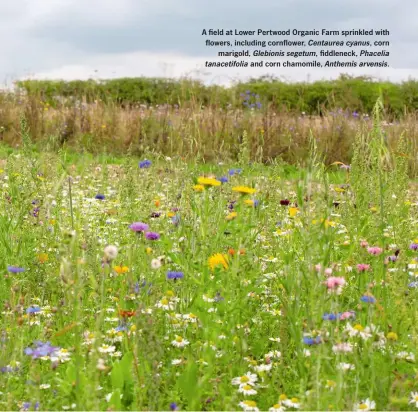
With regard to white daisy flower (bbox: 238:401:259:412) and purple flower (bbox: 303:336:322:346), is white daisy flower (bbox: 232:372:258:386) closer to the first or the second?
white daisy flower (bbox: 238:401:259:412)

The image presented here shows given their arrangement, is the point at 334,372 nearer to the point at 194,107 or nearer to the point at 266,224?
the point at 266,224

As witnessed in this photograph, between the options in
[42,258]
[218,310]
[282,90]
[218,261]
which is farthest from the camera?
[282,90]

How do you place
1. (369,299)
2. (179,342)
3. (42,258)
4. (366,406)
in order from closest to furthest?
(366,406) → (369,299) → (179,342) → (42,258)

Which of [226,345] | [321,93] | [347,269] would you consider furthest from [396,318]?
[321,93]

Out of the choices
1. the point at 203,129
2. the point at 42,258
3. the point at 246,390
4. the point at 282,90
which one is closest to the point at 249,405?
the point at 246,390

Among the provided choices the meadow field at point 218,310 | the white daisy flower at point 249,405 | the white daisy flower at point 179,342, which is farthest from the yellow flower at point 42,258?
the white daisy flower at point 249,405

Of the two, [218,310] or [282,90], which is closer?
[218,310]

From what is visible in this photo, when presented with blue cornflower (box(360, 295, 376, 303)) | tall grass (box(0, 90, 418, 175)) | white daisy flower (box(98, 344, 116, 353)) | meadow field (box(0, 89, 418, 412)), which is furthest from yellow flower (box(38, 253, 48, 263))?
tall grass (box(0, 90, 418, 175))

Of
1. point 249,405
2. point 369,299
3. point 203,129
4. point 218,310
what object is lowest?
point 249,405

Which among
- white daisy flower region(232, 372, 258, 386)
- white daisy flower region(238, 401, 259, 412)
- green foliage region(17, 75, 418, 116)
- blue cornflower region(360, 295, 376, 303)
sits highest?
green foliage region(17, 75, 418, 116)

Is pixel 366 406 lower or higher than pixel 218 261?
lower

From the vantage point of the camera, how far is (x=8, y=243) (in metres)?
4.04

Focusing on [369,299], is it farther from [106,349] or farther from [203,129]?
[203,129]

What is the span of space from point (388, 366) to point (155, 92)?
67.0ft
